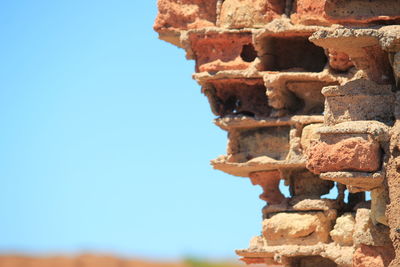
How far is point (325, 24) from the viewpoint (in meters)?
10.2

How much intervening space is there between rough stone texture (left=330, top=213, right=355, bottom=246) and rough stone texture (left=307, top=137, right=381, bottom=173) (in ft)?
9.59

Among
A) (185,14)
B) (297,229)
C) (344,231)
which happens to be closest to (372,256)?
(344,231)

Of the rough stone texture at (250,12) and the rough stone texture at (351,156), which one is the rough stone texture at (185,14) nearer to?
the rough stone texture at (250,12)

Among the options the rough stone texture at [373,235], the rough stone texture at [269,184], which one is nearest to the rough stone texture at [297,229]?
the rough stone texture at [269,184]

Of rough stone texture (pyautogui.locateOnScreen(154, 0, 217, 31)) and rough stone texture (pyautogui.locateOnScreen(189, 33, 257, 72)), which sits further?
rough stone texture (pyautogui.locateOnScreen(154, 0, 217, 31))

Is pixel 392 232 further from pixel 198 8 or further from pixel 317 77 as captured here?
pixel 198 8

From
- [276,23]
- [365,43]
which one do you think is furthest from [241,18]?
[365,43]

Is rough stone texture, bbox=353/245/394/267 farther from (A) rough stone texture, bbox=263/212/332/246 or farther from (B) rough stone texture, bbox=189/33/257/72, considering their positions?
(B) rough stone texture, bbox=189/33/257/72

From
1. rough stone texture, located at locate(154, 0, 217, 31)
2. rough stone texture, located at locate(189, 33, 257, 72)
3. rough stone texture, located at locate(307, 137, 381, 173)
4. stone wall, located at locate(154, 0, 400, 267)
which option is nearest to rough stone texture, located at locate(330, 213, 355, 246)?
stone wall, located at locate(154, 0, 400, 267)

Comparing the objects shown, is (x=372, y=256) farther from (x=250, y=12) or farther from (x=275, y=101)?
(x=250, y=12)

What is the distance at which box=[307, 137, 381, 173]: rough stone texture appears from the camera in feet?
23.3

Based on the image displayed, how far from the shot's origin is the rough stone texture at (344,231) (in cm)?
1003

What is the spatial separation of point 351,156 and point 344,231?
3061 millimetres

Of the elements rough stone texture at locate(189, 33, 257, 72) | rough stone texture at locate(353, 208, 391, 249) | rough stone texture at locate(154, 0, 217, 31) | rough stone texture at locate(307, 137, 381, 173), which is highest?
rough stone texture at locate(154, 0, 217, 31)
